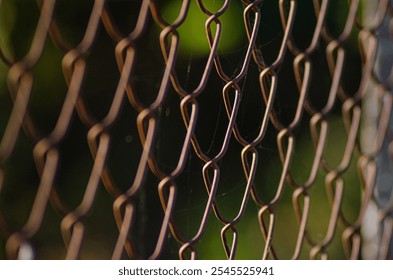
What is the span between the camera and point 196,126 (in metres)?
1.79

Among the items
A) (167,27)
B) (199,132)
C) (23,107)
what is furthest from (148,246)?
(23,107)

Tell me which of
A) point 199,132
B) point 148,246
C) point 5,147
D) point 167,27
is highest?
point 167,27

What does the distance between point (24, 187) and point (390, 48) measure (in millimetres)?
1294

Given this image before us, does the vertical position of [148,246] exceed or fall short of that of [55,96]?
it falls short

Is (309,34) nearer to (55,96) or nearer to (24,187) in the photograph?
(55,96)

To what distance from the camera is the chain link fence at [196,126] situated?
0.90 meters

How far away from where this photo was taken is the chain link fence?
90 centimetres

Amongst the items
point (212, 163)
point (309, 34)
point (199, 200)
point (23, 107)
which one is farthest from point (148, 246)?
point (23, 107)

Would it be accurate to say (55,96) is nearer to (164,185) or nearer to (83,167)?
(83,167)

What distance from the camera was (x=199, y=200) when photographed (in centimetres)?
216

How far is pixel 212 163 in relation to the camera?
1047 millimetres

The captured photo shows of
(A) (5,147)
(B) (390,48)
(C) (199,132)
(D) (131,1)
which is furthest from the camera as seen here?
(D) (131,1)

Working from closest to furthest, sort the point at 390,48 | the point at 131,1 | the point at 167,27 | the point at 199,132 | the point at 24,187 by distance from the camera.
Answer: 1. the point at 167,27
2. the point at 390,48
3. the point at 199,132
4. the point at 131,1
5. the point at 24,187

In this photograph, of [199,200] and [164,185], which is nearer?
[164,185]
